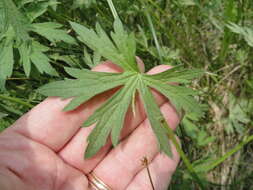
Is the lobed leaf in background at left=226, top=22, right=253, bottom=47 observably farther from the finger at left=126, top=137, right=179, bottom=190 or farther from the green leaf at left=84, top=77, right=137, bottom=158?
the finger at left=126, top=137, right=179, bottom=190

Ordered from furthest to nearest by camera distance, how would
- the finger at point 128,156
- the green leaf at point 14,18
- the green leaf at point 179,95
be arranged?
the finger at point 128,156, the green leaf at point 179,95, the green leaf at point 14,18

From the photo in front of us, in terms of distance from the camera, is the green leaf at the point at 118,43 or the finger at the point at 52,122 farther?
the green leaf at the point at 118,43

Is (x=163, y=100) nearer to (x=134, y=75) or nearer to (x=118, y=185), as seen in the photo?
(x=134, y=75)

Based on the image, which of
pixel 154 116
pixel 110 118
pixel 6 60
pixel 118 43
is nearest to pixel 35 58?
pixel 6 60

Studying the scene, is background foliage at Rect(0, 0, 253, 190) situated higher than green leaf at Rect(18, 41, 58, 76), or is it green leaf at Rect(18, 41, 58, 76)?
green leaf at Rect(18, 41, 58, 76)

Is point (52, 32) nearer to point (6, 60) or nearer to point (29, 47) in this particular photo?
point (29, 47)

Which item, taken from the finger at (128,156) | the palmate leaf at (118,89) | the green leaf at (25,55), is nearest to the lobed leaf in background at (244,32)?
the palmate leaf at (118,89)

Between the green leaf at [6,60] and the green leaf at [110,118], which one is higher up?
the green leaf at [6,60]

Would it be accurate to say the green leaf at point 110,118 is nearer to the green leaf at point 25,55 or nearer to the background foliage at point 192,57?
the background foliage at point 192,57

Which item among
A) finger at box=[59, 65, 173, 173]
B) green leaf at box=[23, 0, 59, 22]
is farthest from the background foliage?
finger at box=[59, 65, 173, 173]
